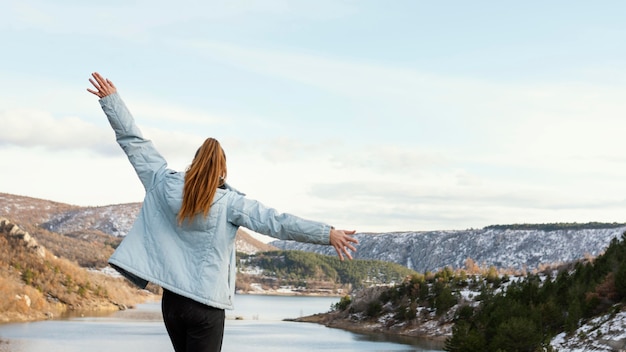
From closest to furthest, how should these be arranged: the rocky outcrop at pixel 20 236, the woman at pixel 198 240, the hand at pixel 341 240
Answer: the hand at pixel 341 240 < the woman at pixel 198 240 < the rocky outcrop at pixel 20 236

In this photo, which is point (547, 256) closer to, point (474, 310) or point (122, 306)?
point (122, 306)

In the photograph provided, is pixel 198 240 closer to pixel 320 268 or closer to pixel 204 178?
pixel 204 178

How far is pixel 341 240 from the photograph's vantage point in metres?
3.96

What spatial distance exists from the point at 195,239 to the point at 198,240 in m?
0.02

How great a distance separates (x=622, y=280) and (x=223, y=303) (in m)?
19.7

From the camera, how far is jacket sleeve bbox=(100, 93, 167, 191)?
15.1 feet

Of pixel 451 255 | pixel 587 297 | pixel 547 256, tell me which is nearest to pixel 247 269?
pixel 451 255

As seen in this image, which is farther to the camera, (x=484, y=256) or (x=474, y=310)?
(x=484, y=256)

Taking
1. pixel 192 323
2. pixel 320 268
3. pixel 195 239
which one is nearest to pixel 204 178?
pixel 195 239

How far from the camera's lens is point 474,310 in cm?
4606

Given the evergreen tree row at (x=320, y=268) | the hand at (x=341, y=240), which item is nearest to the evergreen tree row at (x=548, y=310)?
the hand at (x=341, y=240)

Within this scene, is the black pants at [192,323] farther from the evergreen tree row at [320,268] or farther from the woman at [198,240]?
the evergreen tree row at [320,268]

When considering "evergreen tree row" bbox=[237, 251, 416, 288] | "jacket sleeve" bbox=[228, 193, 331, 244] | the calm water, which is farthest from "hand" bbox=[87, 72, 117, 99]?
"evergreen tree row" bbox=[237, 251, 416, 288]

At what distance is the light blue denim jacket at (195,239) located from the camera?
4070mm
